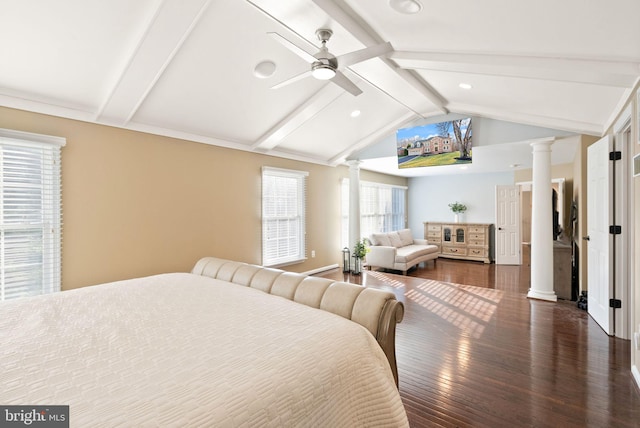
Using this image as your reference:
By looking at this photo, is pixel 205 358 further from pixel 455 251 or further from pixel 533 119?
pixel 455 251

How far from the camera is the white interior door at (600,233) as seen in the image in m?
3.11

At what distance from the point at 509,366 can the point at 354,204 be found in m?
4.30

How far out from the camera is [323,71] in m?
2.30

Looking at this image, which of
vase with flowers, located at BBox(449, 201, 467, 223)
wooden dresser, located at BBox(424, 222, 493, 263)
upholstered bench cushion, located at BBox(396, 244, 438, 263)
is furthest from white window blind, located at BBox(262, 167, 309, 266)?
vase with flowers, located at BBox(449, 201, 467, 223)

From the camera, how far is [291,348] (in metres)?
1.26

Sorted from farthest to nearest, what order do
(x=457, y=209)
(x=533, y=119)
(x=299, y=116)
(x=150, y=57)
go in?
(x=457, y=209), (x=299, y=116), (x=533, y=119), (x=150, y=57)

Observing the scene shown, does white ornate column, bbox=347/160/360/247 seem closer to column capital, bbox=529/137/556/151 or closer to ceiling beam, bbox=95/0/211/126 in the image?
column capital, bbox=529/137/556/151

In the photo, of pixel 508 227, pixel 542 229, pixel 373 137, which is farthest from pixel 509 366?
pixel 508 227

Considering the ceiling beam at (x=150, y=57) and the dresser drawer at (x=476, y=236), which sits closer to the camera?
the ceiling beam at (x=150, y=57)

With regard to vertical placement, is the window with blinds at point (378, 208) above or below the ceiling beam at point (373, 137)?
below

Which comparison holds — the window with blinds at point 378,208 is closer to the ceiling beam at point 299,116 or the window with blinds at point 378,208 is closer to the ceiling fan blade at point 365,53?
the ceiling beam at point 299,116

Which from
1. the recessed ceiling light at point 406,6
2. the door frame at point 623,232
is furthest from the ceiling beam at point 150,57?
the door frame at point 623,232

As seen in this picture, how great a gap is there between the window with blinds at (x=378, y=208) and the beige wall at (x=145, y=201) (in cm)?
241

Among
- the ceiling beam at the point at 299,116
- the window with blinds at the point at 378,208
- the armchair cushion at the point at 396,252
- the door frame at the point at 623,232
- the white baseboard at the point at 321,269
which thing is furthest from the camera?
the window with blinds at the point at 378,208
